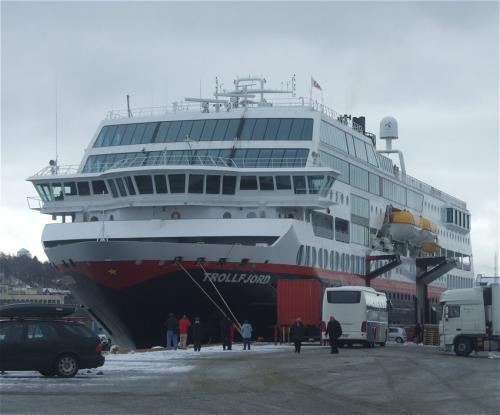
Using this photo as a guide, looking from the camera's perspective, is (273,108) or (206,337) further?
(273,108)

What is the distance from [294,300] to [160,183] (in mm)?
7303

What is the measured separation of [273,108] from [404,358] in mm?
20452

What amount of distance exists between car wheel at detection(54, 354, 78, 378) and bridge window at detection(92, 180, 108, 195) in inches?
951

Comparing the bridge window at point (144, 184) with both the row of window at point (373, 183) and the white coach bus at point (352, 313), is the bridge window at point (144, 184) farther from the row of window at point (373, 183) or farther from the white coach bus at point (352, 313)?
the row of window at point (373, 183)

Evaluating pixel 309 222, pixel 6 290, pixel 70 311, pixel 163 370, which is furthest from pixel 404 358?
pixel 6 290

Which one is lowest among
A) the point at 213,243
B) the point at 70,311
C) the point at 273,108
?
the point at 70,311

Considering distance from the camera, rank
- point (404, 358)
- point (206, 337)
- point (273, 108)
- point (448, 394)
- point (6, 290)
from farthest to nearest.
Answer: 1. point (6, 290)
2. point (273, 108)
3. point (206, 337)
4. point (404, 358)
5. point (448, 394)

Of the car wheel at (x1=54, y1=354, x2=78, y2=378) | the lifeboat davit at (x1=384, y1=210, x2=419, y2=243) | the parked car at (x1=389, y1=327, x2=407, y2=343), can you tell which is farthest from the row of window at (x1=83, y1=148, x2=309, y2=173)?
the car wheel at (x1=54, y1=354, x2=78, y2=378)

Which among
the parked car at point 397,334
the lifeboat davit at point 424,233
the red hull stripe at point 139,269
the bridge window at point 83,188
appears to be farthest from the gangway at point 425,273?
the bridge window at point 83,188

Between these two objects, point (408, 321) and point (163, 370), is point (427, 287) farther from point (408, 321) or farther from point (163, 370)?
point (163, 370)

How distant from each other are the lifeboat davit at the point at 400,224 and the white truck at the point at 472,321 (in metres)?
23.1

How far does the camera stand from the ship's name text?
42.2 m

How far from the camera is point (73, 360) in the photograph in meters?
23.2

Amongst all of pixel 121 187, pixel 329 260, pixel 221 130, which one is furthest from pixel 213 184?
pixel 329 260
